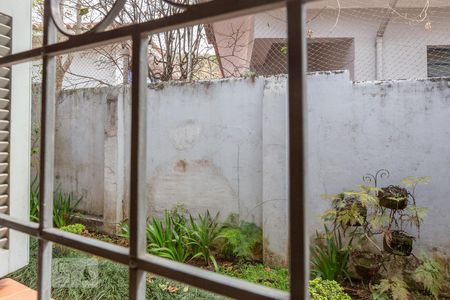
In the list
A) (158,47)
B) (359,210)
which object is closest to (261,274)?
(359,210)

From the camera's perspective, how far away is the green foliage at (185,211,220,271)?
3297mm

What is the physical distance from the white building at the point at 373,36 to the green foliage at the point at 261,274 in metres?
2.91

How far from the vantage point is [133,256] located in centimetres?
59

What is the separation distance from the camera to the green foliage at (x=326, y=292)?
92.4 inches

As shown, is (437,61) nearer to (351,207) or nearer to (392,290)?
(351,207)

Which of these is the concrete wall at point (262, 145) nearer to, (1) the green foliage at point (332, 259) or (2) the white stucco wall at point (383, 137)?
(2) the white stucco wall at point (383, 137)

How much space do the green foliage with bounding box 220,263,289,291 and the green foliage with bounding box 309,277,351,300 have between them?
1.35 feet

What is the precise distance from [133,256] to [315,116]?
115 inches

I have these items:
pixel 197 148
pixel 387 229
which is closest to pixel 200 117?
pixel 197 148

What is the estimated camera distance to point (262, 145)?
11.2 ft

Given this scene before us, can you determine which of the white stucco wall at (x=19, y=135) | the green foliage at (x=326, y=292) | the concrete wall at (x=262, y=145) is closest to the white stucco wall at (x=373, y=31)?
the concrete wall at (x=262, y=145)

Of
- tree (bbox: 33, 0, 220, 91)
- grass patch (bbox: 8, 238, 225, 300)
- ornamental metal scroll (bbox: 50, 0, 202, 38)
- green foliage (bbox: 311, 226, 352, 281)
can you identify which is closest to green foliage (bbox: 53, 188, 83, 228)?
grass patch (bbox: 8, 238, 225, 300)

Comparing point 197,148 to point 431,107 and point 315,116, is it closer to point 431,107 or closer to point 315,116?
point 315,116

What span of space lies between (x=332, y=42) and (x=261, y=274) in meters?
4.02
